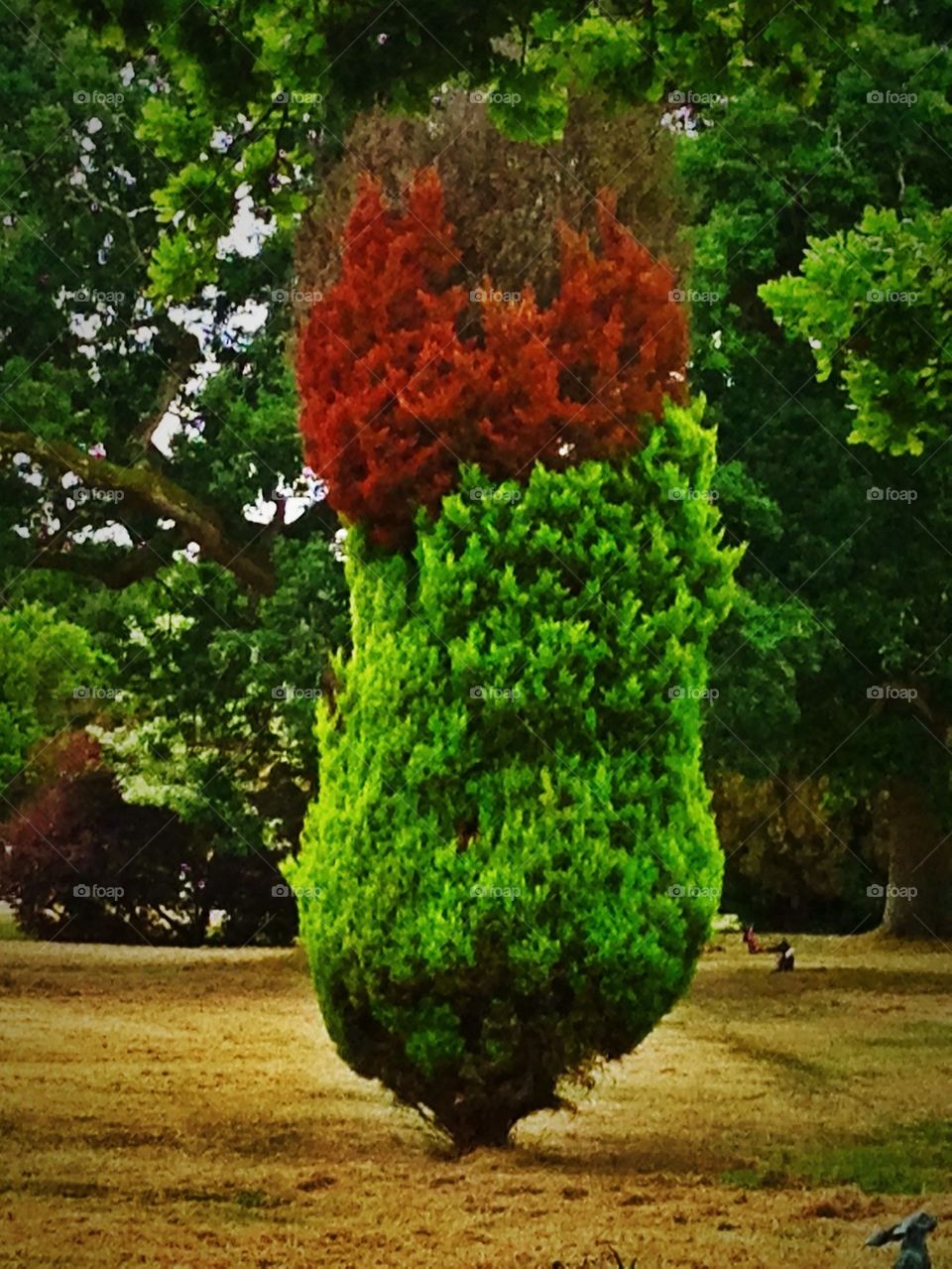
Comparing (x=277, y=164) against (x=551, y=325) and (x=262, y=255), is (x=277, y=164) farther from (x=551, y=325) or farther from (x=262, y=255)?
(x=262, y=255)

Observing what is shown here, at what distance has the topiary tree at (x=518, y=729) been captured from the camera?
7848mm

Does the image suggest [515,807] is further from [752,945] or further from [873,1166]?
[752,945]

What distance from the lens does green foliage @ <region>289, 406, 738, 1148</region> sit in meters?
7.83

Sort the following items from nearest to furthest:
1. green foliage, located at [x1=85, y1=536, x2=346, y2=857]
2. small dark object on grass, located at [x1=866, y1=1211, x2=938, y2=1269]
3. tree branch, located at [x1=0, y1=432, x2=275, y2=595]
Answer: small dark object on grass, located at [x1=866, y1=1211, x2=938, y2=1269]
green foliage, located at [x1=85, y1=536, x2=346, y2=857]
tree branch, located at [x1=0, y1=432, x2=275, y2=595]

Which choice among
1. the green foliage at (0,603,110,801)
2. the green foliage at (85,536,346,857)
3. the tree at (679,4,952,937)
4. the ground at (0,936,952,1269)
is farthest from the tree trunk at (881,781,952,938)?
the green foliage at (0,603,110,801)

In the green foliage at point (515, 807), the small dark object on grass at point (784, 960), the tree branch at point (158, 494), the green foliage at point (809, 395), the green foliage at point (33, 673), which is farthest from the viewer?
Answer: the small dark object on grass at point (784, 960)

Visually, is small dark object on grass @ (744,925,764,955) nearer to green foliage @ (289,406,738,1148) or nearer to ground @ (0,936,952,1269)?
ground @ (0,936,952,1269)

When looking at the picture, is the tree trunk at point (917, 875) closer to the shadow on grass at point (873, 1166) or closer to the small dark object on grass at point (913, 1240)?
the shadow on grass at point (873, 1166)

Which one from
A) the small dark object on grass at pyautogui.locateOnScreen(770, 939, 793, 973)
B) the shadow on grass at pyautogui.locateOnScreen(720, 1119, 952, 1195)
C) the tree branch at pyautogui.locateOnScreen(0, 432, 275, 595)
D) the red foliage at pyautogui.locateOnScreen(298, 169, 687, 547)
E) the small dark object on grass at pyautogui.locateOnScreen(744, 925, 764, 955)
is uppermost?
the tree branch at pyautogui.locateOnScreen(0, 432, 275, 595)

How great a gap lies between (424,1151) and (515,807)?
72.5 inches

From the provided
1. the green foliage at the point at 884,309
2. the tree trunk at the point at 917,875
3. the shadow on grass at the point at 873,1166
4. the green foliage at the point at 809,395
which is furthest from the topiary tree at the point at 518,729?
the tree trunk at the point at 917,875

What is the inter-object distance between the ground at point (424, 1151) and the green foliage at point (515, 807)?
2.17 feet

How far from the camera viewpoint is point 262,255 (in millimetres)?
20156

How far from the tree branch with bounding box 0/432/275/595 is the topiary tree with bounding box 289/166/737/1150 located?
11174mm
